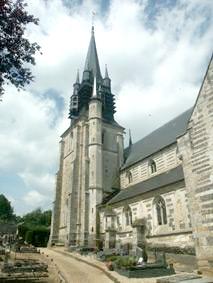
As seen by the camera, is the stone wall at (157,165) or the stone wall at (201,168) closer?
the stone wall at (201,168)

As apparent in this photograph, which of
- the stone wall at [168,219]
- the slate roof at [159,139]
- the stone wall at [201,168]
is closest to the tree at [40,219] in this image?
the slate roof at [159,139]

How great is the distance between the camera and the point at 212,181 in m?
10.4

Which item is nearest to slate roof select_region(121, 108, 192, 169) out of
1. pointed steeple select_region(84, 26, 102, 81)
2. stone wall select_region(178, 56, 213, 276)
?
pointed steeple select_region(84, 26, 102, 81)

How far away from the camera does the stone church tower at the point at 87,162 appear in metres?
29.7

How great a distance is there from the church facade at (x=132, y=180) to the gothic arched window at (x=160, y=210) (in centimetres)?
7

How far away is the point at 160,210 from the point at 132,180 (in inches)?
396

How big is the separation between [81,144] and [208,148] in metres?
24.7

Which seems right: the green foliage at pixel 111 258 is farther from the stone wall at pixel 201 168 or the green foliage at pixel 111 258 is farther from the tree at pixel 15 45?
the tree at pixel 15 45

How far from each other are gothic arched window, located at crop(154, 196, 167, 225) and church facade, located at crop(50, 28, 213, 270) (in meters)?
0.07

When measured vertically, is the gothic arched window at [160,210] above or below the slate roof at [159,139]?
below

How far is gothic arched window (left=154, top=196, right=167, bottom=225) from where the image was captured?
20.8 m

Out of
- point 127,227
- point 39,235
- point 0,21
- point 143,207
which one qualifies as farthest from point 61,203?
point 0,21

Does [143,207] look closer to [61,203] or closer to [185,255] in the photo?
[185,255]

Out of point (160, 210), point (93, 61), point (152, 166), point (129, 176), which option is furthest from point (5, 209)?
point (160, 210)
